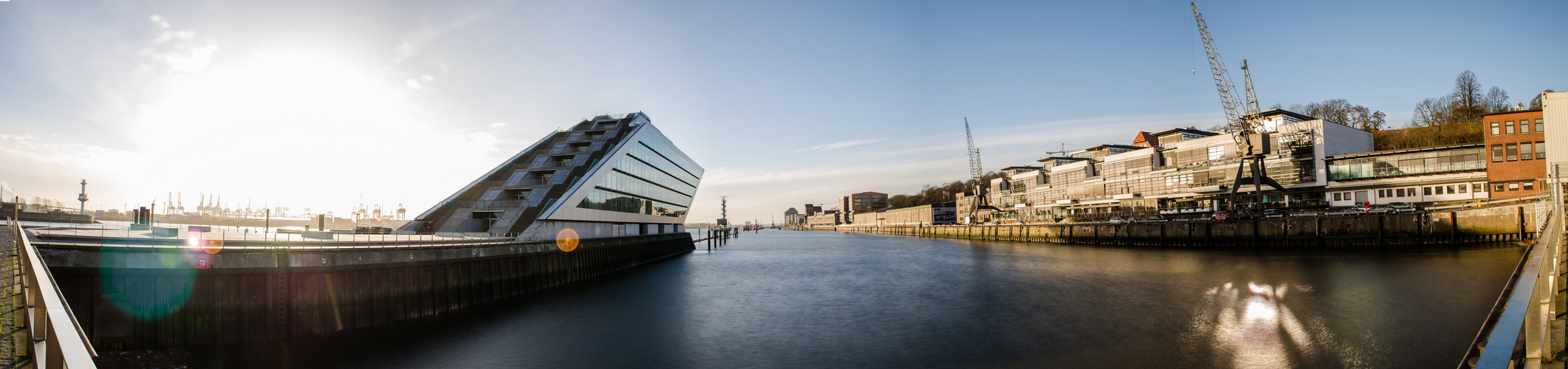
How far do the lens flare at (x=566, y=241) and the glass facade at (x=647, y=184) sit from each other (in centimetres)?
204

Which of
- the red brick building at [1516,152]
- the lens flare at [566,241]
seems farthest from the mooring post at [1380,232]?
the lens flare at [566,241]

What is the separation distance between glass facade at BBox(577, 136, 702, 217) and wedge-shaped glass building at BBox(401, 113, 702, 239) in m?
0.09

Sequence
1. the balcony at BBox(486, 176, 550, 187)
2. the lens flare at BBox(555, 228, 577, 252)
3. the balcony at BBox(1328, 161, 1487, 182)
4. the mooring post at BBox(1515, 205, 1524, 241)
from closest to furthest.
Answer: the lens flare at BBox(555, 228, 577, 252), the mooring post at BBox(1515, 205, 1524, 241), the balcony at BBox(486, 176, 550, 187), the balcony at BBox(1328, 161, 1487, 182)

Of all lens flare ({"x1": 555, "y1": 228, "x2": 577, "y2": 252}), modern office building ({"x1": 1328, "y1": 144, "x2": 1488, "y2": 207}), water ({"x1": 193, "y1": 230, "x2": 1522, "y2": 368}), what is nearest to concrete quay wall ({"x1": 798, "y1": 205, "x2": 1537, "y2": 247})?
water ({"x1": 193, "y1": 230, "x2": 1522, "y2": 368})

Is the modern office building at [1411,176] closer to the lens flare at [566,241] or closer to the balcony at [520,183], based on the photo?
the lens flare at [566,241]

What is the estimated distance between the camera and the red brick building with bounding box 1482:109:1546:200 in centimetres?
4097

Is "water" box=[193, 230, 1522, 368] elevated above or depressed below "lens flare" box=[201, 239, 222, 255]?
below

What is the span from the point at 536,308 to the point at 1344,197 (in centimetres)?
7023

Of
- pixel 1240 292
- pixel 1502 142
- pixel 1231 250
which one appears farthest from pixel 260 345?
pixel 1502 142

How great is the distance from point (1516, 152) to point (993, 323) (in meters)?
46.2

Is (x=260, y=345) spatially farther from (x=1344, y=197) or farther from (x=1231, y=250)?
(x=1344, y=197)

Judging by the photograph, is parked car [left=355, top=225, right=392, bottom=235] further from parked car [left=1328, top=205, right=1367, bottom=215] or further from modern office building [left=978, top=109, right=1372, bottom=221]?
modern office building [left=978, top=109, right=1372, bottom=221]

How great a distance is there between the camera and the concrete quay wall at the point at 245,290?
48.9ft

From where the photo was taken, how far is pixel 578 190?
42438mm
